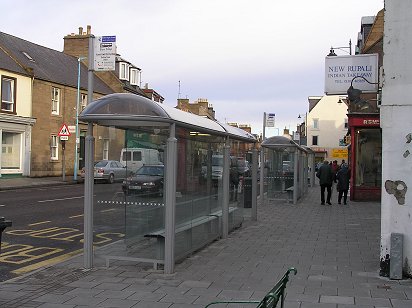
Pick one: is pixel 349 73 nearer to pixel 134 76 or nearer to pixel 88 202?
pixel 88 202

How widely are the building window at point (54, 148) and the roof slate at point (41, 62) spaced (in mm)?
3941

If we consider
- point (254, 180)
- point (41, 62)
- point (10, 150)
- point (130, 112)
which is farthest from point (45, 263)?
point (41, 62)

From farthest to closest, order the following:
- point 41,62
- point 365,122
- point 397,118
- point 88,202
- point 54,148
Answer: point 41,62
point 54,148
point 365,122
point 88,202
point 397,118

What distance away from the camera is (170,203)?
689 centimetres

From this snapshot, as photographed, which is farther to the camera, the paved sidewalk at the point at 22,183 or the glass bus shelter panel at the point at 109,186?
the paved sidewalk at the point at 22,183

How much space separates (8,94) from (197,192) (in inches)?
938

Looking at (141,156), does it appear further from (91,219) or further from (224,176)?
(224,176)

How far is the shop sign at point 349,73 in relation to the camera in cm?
1345

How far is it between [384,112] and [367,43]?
21460mm

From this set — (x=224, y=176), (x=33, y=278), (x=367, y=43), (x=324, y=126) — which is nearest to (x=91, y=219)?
(x=33, y=278)

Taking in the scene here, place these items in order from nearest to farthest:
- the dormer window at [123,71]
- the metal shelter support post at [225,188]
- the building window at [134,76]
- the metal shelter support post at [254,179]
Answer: the metal shelter support post at [225,188] → the metal shelter support post at [254,179] → the dormer window at [123,71] → the building window at [134,76]

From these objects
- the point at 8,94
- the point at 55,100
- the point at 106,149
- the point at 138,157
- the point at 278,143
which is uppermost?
the point at 55,100

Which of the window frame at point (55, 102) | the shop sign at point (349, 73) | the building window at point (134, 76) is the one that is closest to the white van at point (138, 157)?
the shop sign at point (349, 73)

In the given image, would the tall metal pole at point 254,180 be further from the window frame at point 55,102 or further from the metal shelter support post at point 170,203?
the window frame at point 55,102
